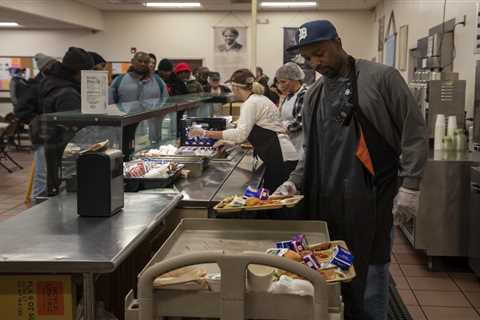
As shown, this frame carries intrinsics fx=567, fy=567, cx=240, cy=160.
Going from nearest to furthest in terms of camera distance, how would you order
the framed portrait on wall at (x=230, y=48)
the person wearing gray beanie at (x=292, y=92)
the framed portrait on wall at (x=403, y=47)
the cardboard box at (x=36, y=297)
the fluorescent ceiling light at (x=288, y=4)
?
1. the cardboard box at (x=36, y=297)
2. the person wearing gray beanie at (x=292, y=92)
3. the framed portrait on wall at (x=403, y=47)
4. the fluorescent ceiling light at (x=288, y=4)
5. the framed portrait on wall at (x=230, y=48)

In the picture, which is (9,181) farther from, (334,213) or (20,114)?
(334,213)

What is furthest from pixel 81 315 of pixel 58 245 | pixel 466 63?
pixel 466 63

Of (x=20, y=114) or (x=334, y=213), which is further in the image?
(x=20, y=114)

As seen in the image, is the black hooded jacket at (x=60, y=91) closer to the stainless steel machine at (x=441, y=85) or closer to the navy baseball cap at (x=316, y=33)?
the navy baseball cap at (x=316, y=33)

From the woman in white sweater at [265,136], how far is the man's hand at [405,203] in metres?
1.34

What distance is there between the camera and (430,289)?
161 inches

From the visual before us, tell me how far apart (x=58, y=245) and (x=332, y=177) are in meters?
1.23

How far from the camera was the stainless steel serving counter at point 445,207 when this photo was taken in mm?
4371

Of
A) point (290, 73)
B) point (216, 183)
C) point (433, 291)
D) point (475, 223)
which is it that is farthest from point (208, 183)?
point (290, 73)

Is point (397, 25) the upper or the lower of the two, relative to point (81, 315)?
upper

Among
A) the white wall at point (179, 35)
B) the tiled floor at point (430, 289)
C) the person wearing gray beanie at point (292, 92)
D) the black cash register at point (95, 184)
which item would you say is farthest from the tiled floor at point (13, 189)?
the black cash register at point (95, 184)

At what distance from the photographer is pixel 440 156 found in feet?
15.1

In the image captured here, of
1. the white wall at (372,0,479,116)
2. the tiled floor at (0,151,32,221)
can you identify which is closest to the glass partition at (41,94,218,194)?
the white wall at (372,0,479,116)

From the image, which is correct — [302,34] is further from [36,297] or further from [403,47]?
[403,47]
